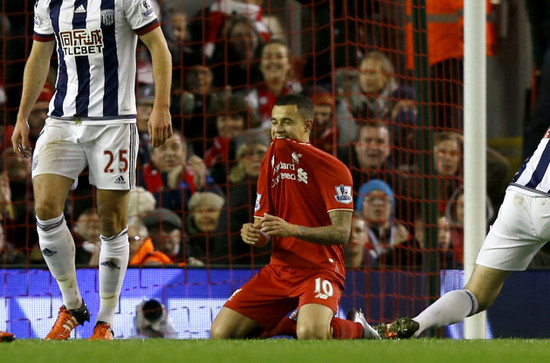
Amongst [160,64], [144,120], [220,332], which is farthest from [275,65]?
[160,64]

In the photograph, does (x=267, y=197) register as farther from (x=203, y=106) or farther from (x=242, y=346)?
(x=203, y=106)

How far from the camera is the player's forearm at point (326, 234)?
5992 mm

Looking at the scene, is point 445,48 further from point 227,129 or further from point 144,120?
point 144,120

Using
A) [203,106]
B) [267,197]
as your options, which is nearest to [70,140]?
[267,197]

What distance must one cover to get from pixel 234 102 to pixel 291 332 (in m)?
2.99

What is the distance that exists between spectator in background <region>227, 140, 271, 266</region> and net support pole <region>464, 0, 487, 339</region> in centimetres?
179

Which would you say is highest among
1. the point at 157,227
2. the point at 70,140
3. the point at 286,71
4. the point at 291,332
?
the point at 286,71

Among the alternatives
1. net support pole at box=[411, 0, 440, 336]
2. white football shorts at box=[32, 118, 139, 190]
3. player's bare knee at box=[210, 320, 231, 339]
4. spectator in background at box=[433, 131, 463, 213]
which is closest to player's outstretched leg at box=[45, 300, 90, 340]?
white football shorts at box=[32, 118, 139, 190]

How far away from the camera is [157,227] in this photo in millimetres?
8477

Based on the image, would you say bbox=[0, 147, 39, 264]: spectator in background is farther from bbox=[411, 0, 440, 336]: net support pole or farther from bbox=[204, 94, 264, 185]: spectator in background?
bbox=[411, 0, 440, 336]: net support pole

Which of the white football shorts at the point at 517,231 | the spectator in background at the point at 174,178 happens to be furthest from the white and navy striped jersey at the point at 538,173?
the spectator in background at the point at 174,178

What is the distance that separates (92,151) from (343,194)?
1.39 meters

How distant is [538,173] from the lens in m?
5.48

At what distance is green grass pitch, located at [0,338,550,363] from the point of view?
4207 mm
